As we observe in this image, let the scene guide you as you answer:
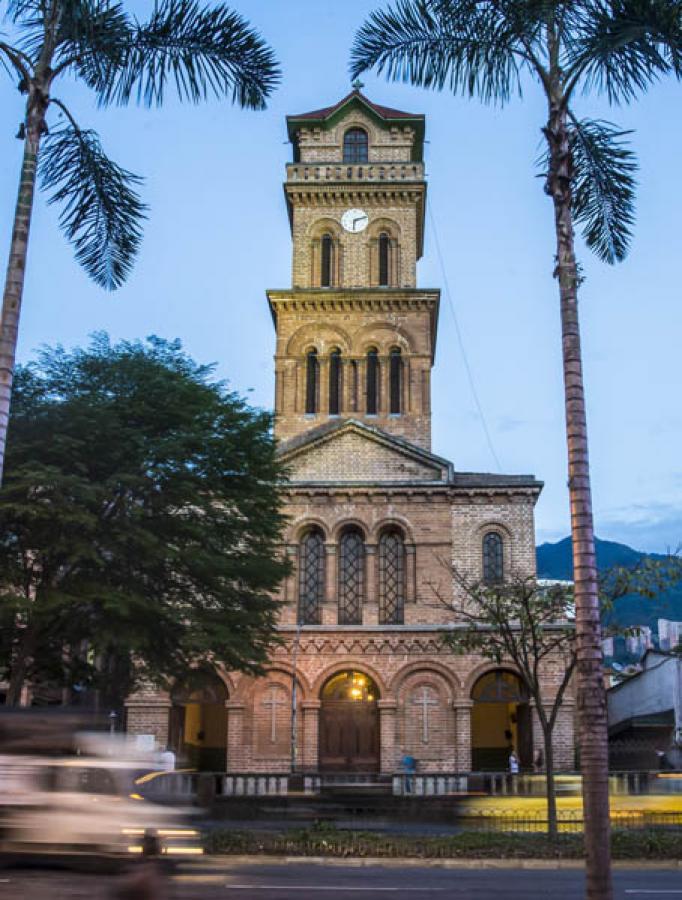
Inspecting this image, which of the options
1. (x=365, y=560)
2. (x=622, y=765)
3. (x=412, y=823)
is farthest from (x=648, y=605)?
(x=412, y=823)

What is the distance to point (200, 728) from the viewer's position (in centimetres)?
4103

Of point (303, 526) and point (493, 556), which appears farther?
point (303, 526)

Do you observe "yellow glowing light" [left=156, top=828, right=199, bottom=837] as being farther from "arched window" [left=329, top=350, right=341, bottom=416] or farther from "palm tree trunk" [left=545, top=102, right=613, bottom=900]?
"arched window" [left=329, top=350, right=341, bottom=416]

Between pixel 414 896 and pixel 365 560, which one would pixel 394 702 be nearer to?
pixel 365 560

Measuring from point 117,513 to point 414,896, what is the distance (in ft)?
38.3

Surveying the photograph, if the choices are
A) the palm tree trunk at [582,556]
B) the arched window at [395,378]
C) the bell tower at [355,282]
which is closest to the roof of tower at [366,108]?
the bell tower at [355,282]

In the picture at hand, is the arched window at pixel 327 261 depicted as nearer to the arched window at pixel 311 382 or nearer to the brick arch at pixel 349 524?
the arched window at pixel 311 382

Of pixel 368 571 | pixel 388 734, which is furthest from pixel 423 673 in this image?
pixel 368 571

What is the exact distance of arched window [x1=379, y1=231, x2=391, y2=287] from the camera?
42.5 metres

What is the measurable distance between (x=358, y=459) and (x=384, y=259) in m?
10.1

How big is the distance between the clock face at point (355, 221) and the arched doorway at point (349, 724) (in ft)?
60.4

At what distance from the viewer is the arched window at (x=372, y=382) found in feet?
132

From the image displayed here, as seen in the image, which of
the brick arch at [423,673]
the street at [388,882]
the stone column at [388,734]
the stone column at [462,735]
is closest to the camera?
the street at [388,882]

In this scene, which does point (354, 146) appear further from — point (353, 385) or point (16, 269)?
point (16, 269)
